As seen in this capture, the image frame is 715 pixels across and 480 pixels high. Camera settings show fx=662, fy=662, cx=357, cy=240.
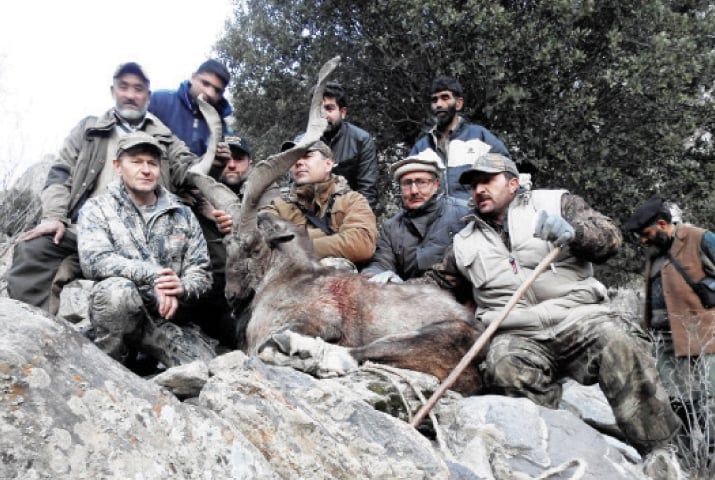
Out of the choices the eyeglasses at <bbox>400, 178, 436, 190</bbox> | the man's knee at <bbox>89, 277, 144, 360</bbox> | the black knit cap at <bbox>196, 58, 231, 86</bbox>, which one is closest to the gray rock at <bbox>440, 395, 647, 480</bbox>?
the man's knee at <bbox>89, 277, 144, 360</bbox>

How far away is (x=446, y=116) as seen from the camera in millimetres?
7816

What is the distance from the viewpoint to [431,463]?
3.13 meters

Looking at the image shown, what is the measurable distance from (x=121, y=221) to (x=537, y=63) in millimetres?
8259

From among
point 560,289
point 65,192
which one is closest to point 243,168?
point 65,192

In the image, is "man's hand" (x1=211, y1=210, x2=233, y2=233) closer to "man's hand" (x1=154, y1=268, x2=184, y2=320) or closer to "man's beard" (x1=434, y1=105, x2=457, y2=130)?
"man's hand" (x1=154, y1=268, x2=184, y2=320)

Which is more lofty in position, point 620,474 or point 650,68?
point 650,68

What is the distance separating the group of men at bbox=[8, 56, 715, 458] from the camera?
490 centimetres

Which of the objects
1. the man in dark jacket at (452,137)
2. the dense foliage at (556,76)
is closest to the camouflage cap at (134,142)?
the man in dark jacket at (452,137)

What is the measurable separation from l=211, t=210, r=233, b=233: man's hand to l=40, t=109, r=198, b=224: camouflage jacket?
60 cm

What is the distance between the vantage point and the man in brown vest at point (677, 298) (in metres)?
6.72

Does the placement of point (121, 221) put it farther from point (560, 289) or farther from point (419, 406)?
point (560, 289)

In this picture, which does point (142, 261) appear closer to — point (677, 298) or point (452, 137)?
point (452, 137)

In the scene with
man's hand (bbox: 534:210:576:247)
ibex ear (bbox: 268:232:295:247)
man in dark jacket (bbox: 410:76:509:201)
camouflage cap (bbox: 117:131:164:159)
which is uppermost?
man in dark jacket (bbox: 410:76:509:201)

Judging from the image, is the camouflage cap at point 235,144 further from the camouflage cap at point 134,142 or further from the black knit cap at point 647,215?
the black knit cap at point 647,215
